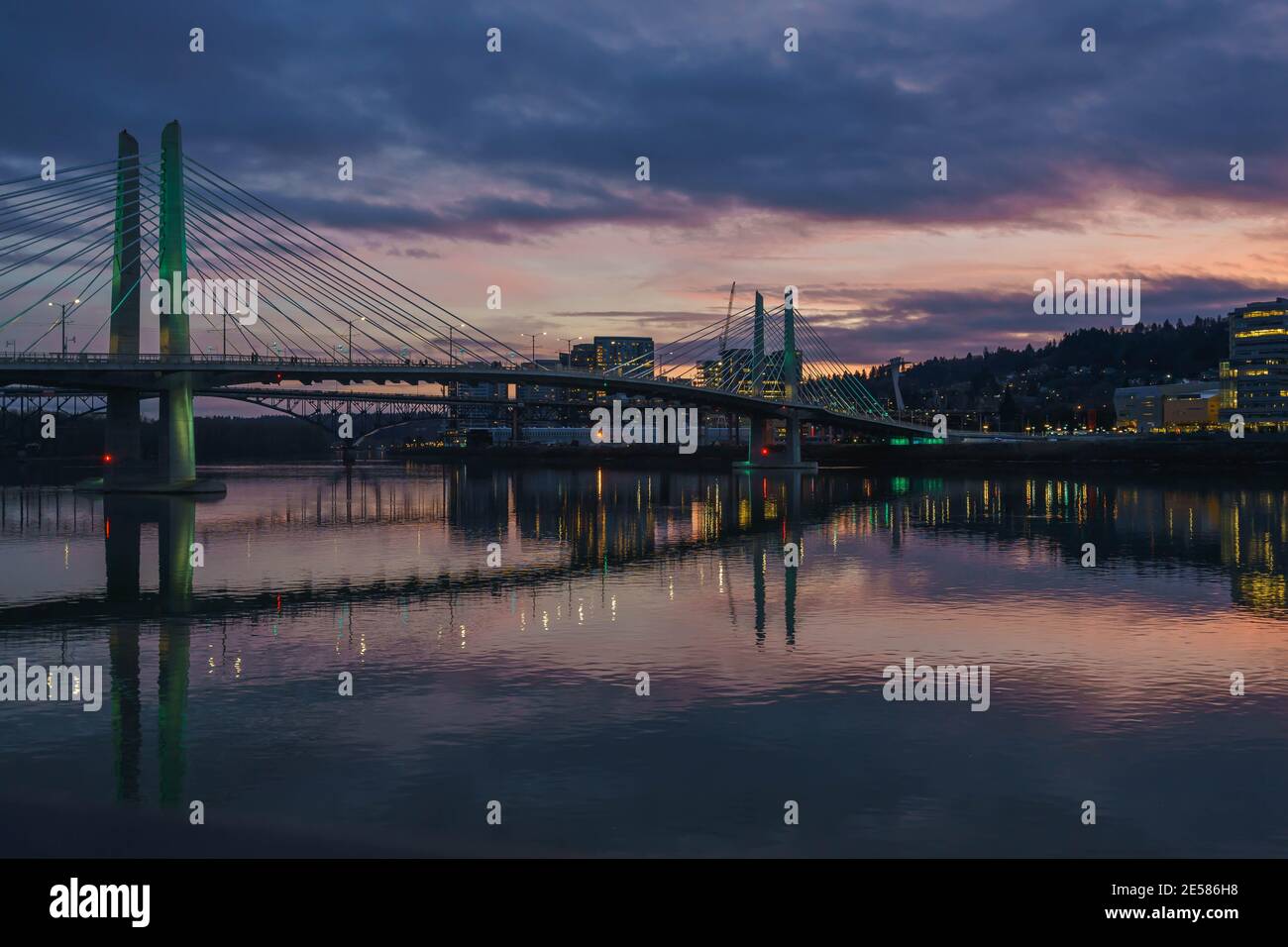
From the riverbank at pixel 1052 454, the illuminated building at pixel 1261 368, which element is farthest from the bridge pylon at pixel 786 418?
the illuminated building at pixel 1261 368

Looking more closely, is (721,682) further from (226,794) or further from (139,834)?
(139,834)

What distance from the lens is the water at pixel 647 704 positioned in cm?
1138

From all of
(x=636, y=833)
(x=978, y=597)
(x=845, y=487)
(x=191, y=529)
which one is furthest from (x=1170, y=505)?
(x=636, y=833)

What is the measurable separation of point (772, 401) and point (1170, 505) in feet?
181

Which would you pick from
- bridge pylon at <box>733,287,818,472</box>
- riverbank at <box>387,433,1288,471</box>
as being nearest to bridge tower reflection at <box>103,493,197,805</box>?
bridge pylon at <box>733,287,818,472</box>

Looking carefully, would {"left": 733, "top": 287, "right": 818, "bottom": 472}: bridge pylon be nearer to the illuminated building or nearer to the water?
the water

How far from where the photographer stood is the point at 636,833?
1107 cm
